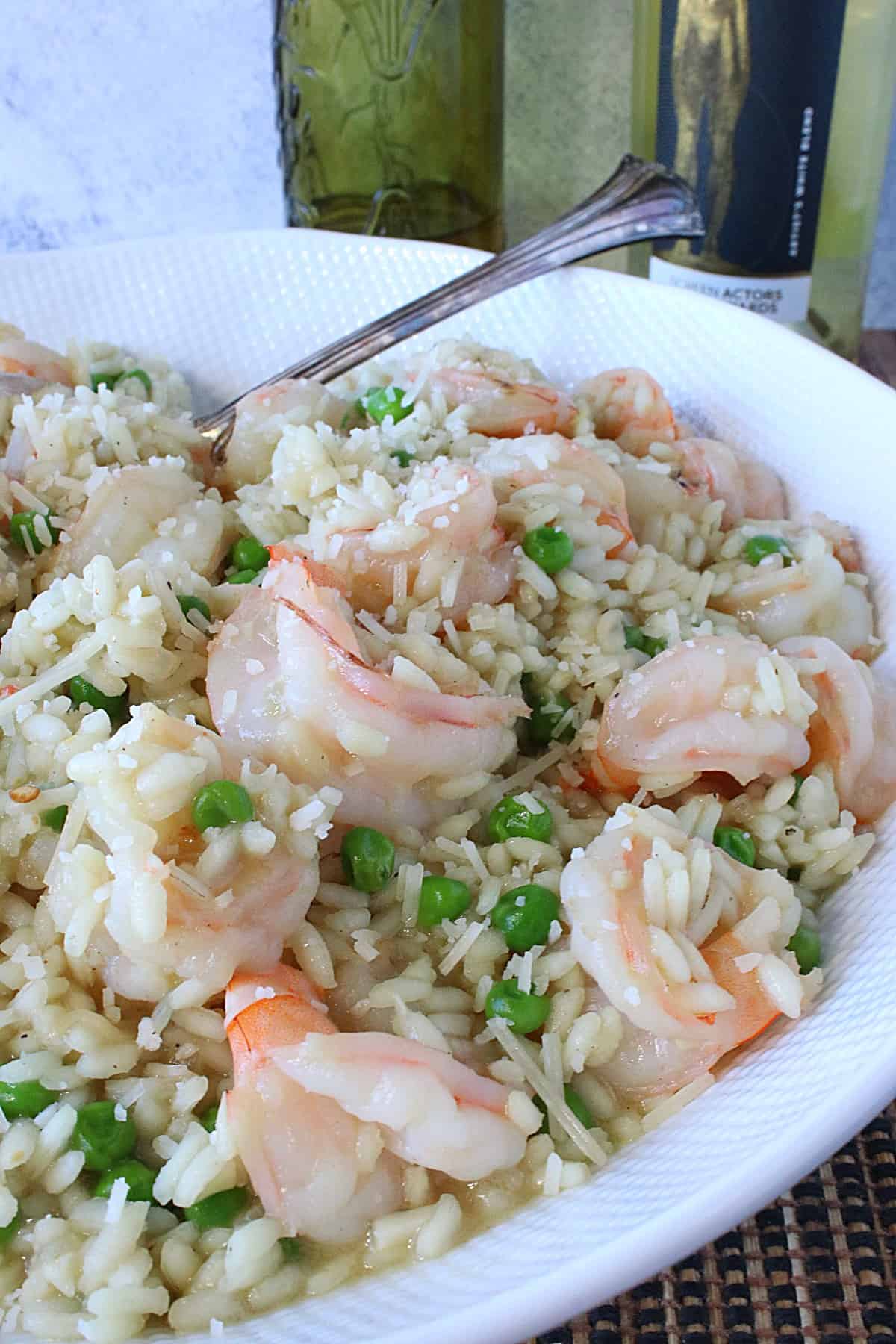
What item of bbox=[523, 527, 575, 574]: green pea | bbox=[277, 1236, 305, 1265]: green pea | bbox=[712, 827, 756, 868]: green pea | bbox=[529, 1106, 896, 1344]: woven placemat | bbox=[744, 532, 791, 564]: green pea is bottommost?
bbox=[529, 1106, 896, 1344]: woven placemat

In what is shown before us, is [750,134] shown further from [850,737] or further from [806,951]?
[806,951]

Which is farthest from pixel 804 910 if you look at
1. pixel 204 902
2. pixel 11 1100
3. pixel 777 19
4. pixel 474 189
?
pixel 474 189

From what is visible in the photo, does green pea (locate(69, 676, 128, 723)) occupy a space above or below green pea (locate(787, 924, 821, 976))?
above

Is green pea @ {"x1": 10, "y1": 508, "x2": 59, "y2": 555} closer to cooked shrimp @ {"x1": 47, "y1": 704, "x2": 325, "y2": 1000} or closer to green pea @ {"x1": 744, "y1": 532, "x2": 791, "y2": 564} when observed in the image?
cooked shrimp @ {"x1": 47, "y1": 704, "x2": 325, "y2": 1000}

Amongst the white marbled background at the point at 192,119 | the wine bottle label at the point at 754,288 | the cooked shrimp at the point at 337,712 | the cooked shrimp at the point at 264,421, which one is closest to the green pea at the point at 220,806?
the cooked shrimp at the point at 337,712

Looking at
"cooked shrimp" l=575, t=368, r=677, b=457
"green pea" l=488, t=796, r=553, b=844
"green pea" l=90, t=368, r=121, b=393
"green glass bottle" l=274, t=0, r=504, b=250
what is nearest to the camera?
"green pea" l=488, t=796, r=553, b=844

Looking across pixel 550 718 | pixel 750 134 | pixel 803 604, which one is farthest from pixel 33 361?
pixel 750 134

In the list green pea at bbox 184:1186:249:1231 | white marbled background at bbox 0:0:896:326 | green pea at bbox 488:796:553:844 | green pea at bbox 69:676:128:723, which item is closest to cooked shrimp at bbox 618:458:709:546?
green pea at bbox 488:796:553:844
